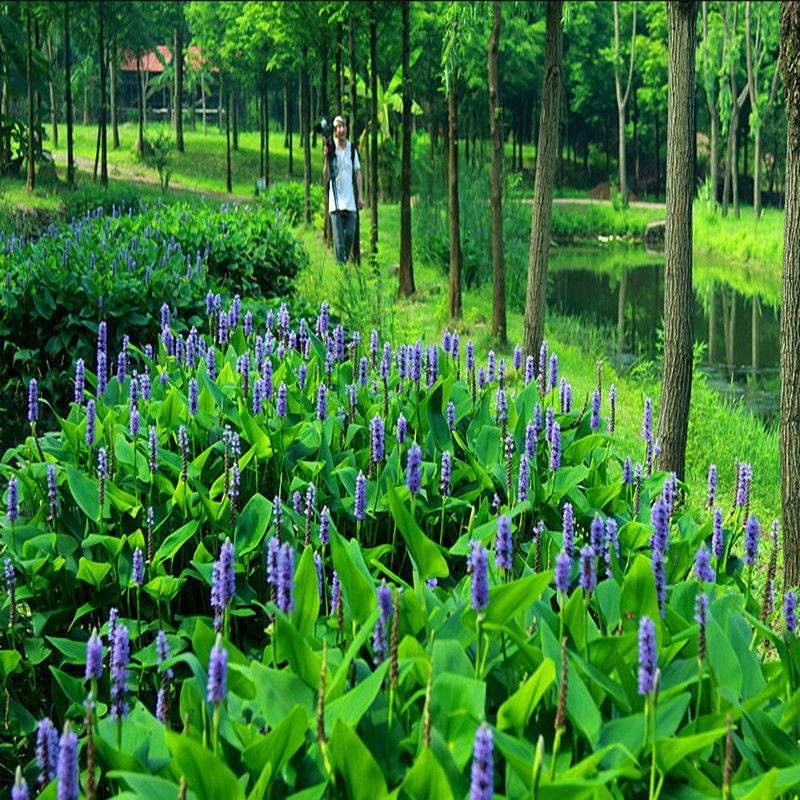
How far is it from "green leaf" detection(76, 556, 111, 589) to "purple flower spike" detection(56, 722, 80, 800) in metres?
1.76

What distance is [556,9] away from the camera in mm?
9734

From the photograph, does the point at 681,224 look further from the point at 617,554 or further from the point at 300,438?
the point at 617,554

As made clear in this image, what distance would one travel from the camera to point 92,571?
11.8ft

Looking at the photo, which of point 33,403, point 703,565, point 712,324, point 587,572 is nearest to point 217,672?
point 587,572

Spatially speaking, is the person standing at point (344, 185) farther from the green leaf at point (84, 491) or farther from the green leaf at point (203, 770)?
the green leaf at point (203, 770)

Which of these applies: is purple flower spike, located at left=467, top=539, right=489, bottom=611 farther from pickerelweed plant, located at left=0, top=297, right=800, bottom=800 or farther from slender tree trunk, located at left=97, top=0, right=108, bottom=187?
slender tree trunk, located at left=97, top=0, right=108, bottom=187

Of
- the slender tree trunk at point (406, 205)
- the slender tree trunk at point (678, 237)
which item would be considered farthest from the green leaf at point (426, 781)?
the slender tree trunk at point (406, 205)

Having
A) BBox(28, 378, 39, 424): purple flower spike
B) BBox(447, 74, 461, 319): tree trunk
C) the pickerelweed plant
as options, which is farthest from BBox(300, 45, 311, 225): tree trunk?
the pickerelweed plant

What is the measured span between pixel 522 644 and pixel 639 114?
61.4 m

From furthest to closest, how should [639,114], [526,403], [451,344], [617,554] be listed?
[639,114] → [451,344] → [526,403] → [617,554]

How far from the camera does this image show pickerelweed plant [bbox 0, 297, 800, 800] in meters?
2.11

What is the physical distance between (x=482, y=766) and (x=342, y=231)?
1346 cm

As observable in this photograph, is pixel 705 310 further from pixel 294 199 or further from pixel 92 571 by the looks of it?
pixel 92 571

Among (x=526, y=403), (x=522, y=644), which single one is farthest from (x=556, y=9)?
(x=522, y=644)
